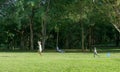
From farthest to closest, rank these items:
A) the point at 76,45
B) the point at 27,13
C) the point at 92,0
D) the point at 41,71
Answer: the point at 76,45 → the point at 27,13 → the point at 92,0 → the point at 41,71

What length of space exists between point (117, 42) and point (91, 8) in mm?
30135

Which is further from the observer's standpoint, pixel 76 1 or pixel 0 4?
pixel 0 4

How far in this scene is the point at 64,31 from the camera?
3105 inches

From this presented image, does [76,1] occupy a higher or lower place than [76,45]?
higher

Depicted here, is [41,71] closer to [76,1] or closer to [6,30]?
[76,1]

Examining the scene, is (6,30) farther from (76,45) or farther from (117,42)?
(117,42)

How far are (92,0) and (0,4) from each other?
18.0m

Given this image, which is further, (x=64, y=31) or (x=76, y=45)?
(x=76, y=45)

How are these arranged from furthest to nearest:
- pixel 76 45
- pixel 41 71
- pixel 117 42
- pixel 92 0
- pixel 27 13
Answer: pixel 117 42, pixel 76 45, pixel 27 13, pixel 92 0, pixel 41 71

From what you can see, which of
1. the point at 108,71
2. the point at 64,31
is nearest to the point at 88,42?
the point at 64,31

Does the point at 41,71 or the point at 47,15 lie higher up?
the point at 47,15

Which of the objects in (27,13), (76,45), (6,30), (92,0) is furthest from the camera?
(76,45)

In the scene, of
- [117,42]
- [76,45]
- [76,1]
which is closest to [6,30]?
[76,45]

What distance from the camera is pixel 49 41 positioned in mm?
83625
